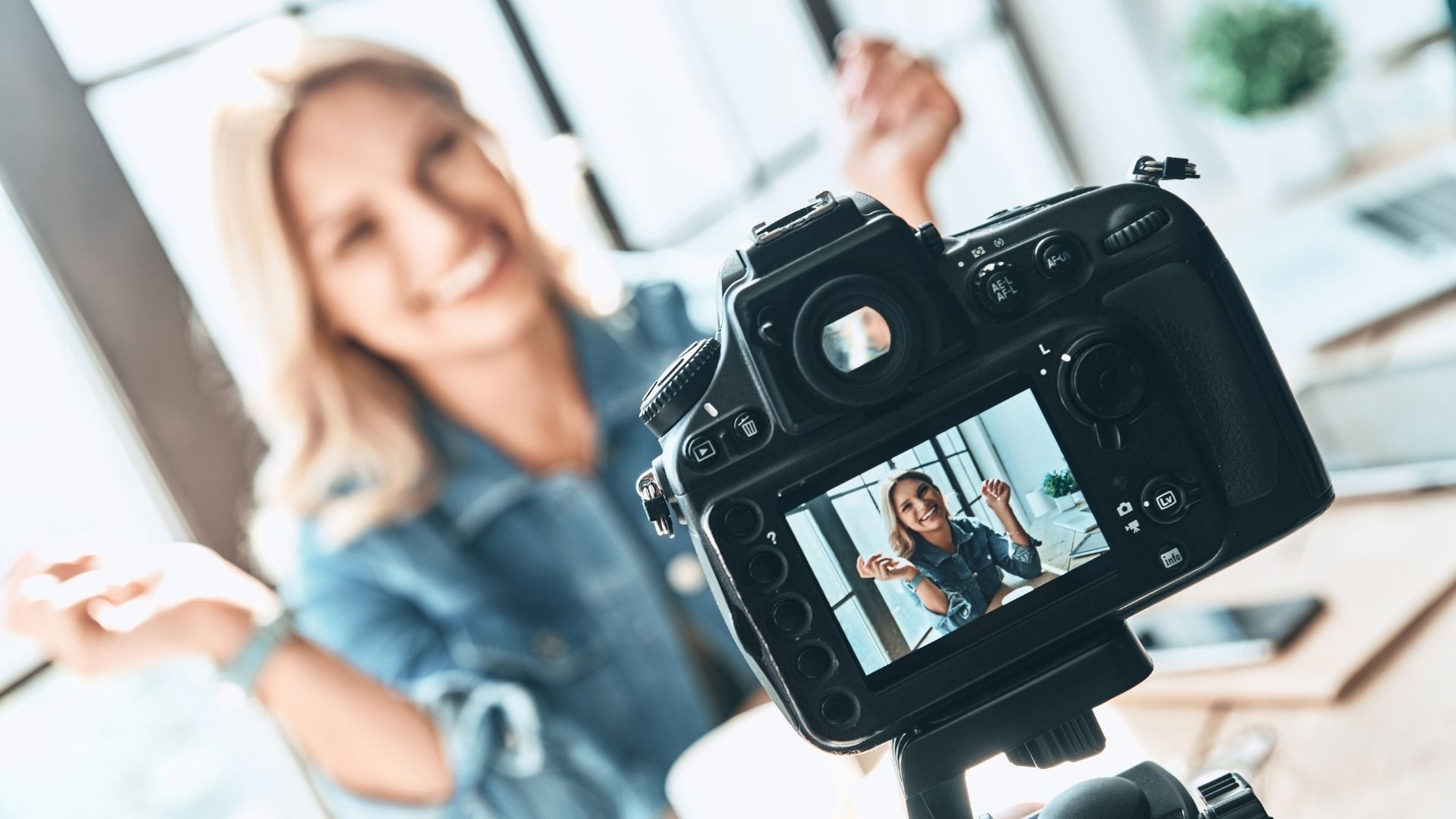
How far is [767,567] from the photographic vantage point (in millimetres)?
447

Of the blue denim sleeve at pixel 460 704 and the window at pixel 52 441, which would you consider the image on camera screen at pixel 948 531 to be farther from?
the window at pixel 52 441

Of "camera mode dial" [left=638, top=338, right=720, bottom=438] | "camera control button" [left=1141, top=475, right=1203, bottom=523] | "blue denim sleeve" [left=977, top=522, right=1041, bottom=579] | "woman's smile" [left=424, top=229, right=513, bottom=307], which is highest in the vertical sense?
"woman's smile" [left=424, top=229, right=513, bottom=307]

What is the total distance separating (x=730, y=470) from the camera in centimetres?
45

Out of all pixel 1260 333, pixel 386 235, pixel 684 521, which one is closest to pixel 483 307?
pixel 386 235

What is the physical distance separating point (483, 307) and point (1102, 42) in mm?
1513

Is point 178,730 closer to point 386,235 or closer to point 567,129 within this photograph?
point 386,235

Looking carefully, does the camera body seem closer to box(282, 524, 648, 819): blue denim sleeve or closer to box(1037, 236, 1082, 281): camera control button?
box(1037, 236, 1082, 281): camera control button

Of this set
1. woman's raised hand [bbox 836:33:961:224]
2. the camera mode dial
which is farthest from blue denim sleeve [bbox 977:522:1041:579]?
woman's raised hand [bbox 836:33:961:224]

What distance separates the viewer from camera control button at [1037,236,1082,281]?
0.45 meters

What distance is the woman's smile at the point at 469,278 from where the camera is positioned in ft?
3.46

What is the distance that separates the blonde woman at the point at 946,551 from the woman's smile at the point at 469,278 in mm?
701

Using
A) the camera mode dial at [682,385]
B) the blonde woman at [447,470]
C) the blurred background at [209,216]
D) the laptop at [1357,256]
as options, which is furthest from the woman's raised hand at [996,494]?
the laptop at [1357,256]

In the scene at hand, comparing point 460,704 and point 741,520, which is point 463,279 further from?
point 741,520

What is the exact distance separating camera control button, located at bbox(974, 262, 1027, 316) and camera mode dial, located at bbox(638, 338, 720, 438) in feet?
0.32
